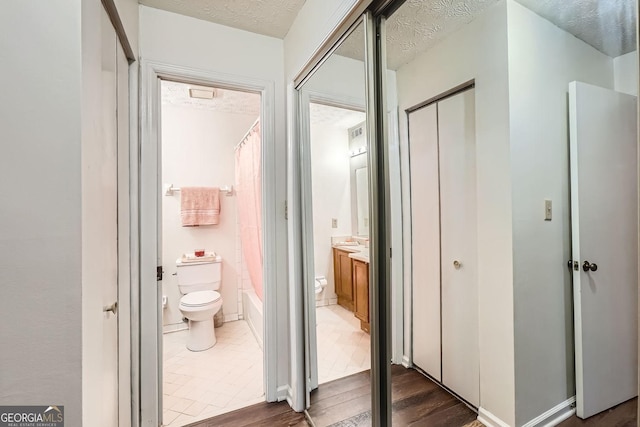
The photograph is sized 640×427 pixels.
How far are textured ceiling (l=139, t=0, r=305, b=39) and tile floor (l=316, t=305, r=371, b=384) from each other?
1.79 m

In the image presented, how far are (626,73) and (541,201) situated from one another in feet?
0.95

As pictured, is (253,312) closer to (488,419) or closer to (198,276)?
(198,276)

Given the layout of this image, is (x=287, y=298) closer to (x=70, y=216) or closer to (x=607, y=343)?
(x=70, y=216)

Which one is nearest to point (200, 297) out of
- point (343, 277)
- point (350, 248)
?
point (343, 277)

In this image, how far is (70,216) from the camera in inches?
31.5

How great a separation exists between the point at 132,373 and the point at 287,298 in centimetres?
96

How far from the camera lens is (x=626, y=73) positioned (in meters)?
0.50

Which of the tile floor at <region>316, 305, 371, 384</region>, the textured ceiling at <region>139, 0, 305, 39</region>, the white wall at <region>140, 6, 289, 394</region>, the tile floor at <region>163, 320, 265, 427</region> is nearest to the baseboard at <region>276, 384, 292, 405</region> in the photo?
the white wall at <region>140, 6, 289, 394</region>

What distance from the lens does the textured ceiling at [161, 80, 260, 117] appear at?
9.12ft

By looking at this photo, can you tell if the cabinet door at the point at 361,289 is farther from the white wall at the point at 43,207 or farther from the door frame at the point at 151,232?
the door frame at the point at 151,232

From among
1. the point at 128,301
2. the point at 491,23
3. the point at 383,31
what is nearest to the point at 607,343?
the point at 491,23

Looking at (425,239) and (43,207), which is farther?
(425,239)

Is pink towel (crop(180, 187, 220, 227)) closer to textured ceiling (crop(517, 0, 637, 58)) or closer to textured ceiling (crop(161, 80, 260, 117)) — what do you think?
textured ceiling (crop(161, 80, 260, 117))

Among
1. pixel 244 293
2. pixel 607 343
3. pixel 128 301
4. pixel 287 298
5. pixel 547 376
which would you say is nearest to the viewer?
pixel 607 343
